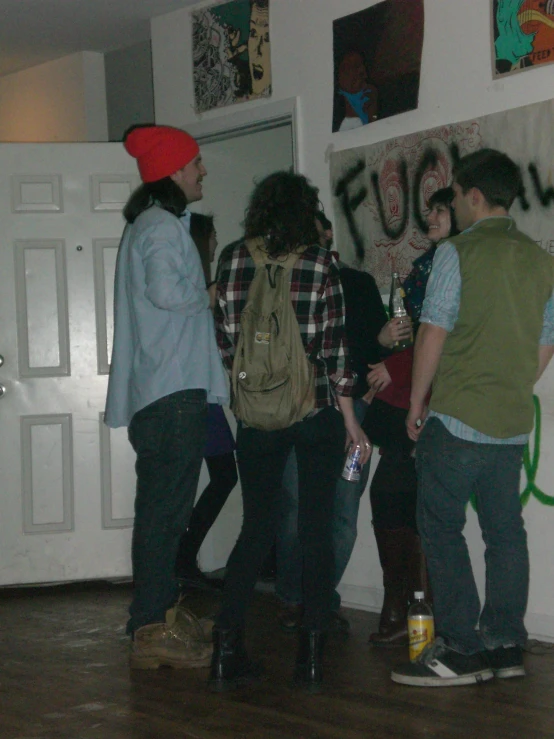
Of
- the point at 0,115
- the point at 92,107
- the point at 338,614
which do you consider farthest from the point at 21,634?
the point at 0,115

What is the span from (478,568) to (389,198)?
4.34 ft

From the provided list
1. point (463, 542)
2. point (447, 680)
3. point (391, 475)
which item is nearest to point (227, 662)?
point (447, 680)

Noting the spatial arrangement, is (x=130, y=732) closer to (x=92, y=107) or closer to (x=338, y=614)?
(x=338, y=614)

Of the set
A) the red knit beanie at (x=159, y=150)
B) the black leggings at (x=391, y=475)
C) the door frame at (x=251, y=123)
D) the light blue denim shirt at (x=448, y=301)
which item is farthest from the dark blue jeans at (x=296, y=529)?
the door frame at (x=251, y=123)

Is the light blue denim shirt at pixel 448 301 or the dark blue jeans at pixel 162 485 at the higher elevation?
the light blue denim shirt at pixel 448 301

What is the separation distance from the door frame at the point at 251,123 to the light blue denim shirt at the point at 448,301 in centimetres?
140

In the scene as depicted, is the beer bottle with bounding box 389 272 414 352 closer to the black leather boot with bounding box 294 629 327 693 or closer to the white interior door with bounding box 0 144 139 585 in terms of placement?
the black leather boot with bounding box 294 629 327 693

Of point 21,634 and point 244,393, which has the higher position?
point 244,393

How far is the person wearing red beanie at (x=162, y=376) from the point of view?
109 inches

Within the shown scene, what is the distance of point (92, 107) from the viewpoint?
16.7ft

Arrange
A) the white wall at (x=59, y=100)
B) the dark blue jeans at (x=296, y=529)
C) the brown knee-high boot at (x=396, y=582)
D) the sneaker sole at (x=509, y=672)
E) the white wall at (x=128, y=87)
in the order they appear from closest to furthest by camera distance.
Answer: the sneaker sole at (x=509, y=672)
the brown knee-high boot at (x=396, y=582)
the dark blue jeans at (x=296, y=529)
the white wall at (x=128, y=87)
the white wall at (x=59, y=100)

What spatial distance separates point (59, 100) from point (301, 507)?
11.2 feet

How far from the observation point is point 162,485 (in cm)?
281

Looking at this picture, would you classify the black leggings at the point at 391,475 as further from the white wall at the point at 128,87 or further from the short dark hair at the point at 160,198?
the white wall at the point at 128,87
